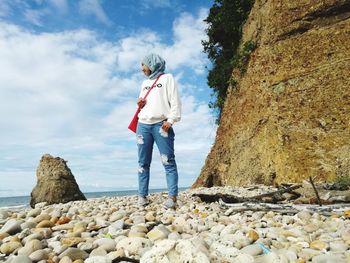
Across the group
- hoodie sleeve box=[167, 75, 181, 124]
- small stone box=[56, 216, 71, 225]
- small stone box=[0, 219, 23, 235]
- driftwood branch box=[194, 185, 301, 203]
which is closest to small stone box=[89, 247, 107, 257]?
small stone box=[0, 219, 23, 235]

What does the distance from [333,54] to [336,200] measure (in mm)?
5677

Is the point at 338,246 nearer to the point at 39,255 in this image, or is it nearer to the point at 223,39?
the point at 39,255

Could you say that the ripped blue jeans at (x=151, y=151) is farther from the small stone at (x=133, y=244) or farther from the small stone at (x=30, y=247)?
the small stone at (x=30, y=247)

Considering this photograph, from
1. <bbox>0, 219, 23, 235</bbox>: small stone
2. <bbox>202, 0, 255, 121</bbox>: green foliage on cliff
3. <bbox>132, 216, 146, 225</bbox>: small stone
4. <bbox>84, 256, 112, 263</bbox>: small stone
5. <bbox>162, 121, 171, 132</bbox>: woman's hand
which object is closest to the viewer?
<bbox>84, 256, 112, 263</bbox>: small stone

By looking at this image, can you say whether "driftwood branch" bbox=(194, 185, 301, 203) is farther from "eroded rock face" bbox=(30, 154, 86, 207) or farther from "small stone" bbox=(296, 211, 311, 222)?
"eroded rock face" bbox=(30, 154, 86, 207)

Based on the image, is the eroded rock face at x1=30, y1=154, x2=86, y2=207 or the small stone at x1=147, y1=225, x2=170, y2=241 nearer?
the small stone at x1=147, y1=225, x2=170, y2=241

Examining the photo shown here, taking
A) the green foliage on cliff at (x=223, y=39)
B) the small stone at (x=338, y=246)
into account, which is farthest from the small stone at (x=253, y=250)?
the green foliage on cliff at (x=223, y=39)

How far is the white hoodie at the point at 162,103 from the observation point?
5195mm

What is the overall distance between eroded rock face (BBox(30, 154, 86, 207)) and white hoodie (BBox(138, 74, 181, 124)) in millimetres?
5632

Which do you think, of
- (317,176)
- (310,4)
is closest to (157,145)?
(317,176)

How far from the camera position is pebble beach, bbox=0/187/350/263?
2582mm

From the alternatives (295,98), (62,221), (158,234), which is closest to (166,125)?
(62,221)

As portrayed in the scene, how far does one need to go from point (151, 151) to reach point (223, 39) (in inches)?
431

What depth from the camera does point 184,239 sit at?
2.77m
